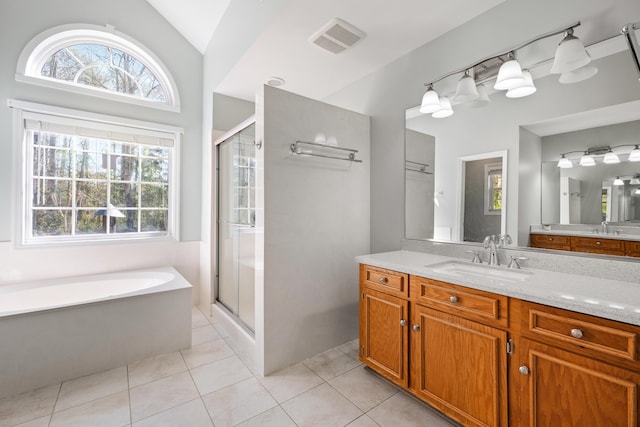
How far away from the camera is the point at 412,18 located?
1.97 metres

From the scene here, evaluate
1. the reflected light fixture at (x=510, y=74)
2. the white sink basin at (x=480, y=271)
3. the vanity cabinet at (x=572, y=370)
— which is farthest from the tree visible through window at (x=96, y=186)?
the vanity cabinet at (x=572, y=370)

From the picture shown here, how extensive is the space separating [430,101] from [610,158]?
1.08 metres

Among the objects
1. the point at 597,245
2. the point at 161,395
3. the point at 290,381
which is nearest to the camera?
the point at 597,245

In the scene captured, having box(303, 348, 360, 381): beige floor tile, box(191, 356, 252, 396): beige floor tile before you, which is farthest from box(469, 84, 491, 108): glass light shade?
box(191, 356, 252, 396): beige floor tile

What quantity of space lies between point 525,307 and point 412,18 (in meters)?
1.92

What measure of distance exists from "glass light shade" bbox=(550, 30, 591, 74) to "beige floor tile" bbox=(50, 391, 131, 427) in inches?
121

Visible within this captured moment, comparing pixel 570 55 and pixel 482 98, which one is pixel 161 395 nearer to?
pixel 482 98

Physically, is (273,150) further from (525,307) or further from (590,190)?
(590,190)

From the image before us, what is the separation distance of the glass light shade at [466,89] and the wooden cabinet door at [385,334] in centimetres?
143

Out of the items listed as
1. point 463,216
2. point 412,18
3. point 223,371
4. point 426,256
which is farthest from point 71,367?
point 412,18

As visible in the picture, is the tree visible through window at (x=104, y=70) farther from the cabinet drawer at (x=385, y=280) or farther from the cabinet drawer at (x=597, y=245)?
the cabinet drawer at (x=597, y=245)

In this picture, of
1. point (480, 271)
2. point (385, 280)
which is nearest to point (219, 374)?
point (385, 280)

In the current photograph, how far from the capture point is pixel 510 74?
1.67m

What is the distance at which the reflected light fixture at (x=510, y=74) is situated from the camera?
1.66 metres
